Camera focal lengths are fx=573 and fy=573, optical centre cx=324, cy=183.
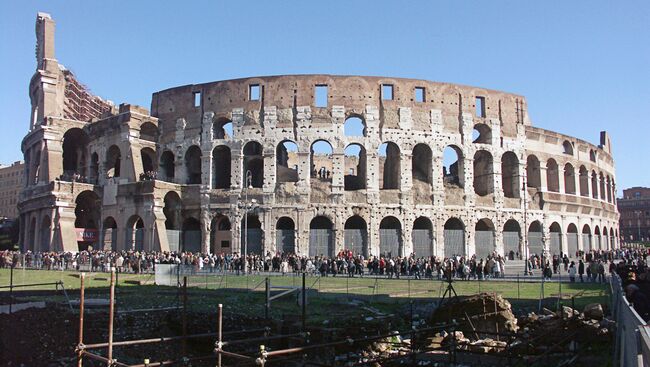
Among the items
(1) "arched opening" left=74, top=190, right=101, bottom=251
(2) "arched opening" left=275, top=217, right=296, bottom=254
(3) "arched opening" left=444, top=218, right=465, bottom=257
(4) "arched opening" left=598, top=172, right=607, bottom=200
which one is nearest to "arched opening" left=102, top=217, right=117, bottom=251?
(1) "arched opening" left=74, top=190, right=101, bottom=251

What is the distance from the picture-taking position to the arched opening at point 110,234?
122 feet

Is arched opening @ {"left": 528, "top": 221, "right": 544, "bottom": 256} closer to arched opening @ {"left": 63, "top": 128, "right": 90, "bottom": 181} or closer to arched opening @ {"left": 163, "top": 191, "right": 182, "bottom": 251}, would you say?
arched opening @ {"left": 163, "top": 191, "right": 182, "bottom": 251}

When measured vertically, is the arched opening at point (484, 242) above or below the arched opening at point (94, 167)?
below

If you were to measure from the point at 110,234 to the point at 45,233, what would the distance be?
4446 millimetres

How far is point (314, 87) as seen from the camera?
35.7 m

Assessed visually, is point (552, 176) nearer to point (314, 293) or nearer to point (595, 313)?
point (314, 293)

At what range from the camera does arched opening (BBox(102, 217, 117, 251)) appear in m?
37.2

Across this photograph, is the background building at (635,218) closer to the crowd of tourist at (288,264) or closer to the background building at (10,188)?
the crowd of tourist at (288,264)

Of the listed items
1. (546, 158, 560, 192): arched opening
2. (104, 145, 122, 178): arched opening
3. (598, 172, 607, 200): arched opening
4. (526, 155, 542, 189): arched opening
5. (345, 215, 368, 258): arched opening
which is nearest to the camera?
(345, 215, 368, 258): arched opening

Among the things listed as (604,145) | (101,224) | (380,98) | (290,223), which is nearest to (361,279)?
(290,223)

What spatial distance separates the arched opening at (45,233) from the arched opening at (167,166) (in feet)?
25.0

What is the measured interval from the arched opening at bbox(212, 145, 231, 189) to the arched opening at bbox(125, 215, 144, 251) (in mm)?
5565

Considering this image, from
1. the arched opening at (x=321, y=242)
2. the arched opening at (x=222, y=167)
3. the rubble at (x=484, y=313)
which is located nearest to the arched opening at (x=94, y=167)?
the arched opening at (x=222, y=167)

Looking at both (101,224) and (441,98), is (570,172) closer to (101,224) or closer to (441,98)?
(441,98)
